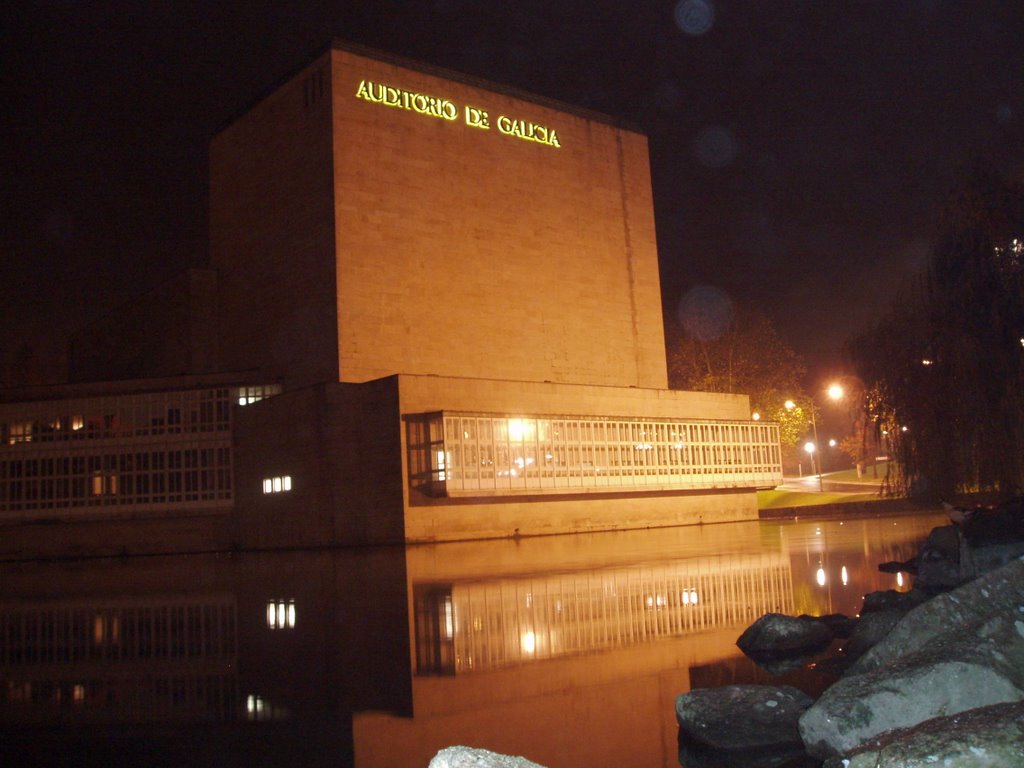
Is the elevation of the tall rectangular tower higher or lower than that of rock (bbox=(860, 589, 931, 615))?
higher

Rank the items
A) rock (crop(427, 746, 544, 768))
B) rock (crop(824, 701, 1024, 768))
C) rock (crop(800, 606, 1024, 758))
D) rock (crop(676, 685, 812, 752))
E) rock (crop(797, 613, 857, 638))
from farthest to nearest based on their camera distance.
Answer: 1. rock (crop(797, 613, 857, 638))
2. rock (crop(676, 685, 812, 752))
3. rock (crop(800, 606, 1024, 758))
4. rock (crop(427, 746, 544, 768))
5. rock (crop(824, 701, 1024, 768))

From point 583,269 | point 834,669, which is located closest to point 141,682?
point 834,669

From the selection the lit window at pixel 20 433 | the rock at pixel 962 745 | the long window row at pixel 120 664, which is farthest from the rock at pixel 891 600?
the lit window at pixel 20 433

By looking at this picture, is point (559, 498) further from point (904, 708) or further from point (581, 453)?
point (904, 708)

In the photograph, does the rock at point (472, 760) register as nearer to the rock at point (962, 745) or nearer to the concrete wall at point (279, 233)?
the rock at point (962, 745)

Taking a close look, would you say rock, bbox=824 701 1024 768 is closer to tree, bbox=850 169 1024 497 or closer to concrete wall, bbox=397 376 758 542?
tree, bbox=850 169 1024 497

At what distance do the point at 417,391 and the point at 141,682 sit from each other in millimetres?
24326

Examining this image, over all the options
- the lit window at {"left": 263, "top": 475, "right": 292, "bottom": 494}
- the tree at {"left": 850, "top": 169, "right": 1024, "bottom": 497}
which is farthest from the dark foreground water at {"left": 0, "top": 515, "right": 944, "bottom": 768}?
the lit window at {"left": 263, "top": 475, "right": 292, "bottom": 494}

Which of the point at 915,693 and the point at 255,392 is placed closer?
the point at 915,693

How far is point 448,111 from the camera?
40562mm

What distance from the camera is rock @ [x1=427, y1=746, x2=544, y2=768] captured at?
4633 mm

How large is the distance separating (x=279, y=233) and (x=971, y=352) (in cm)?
3235

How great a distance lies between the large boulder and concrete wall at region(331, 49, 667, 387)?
31.1m

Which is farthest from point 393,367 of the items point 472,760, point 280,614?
point 472,760
